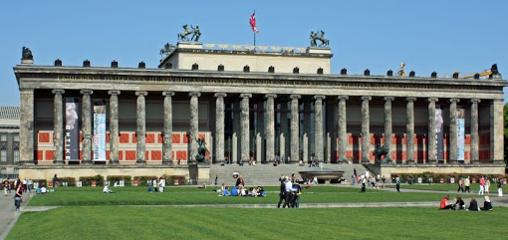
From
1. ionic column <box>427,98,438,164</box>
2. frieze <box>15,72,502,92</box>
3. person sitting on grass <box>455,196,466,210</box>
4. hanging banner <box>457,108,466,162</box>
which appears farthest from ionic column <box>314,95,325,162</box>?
person sitting on grass <box>455,196,466,210</box>

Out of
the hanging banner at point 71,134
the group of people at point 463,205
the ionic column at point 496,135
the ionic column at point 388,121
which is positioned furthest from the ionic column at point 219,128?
the group of people at point 463,205

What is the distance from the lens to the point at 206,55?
11769 centimetres

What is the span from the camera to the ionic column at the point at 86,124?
106875 millimetres

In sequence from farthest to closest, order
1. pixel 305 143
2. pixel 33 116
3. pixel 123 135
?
pixel 305 143 < pixel 123 135 < pixel 33 116

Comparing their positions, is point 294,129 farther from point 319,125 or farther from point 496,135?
point 496,135

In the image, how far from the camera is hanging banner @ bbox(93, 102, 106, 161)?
108m

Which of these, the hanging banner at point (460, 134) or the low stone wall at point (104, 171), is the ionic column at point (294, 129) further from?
the hanging banner at point (460, 134)

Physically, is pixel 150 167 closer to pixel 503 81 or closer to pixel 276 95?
pixel 276 95

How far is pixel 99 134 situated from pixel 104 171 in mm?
5154

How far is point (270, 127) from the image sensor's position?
373 ft

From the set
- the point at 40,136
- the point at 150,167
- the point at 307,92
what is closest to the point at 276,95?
→ the point at 307,92

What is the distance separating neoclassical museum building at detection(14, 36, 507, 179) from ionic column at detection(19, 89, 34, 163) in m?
0.13

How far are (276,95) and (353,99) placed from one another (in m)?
13.7

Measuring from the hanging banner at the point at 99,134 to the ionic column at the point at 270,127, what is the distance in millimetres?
22157
